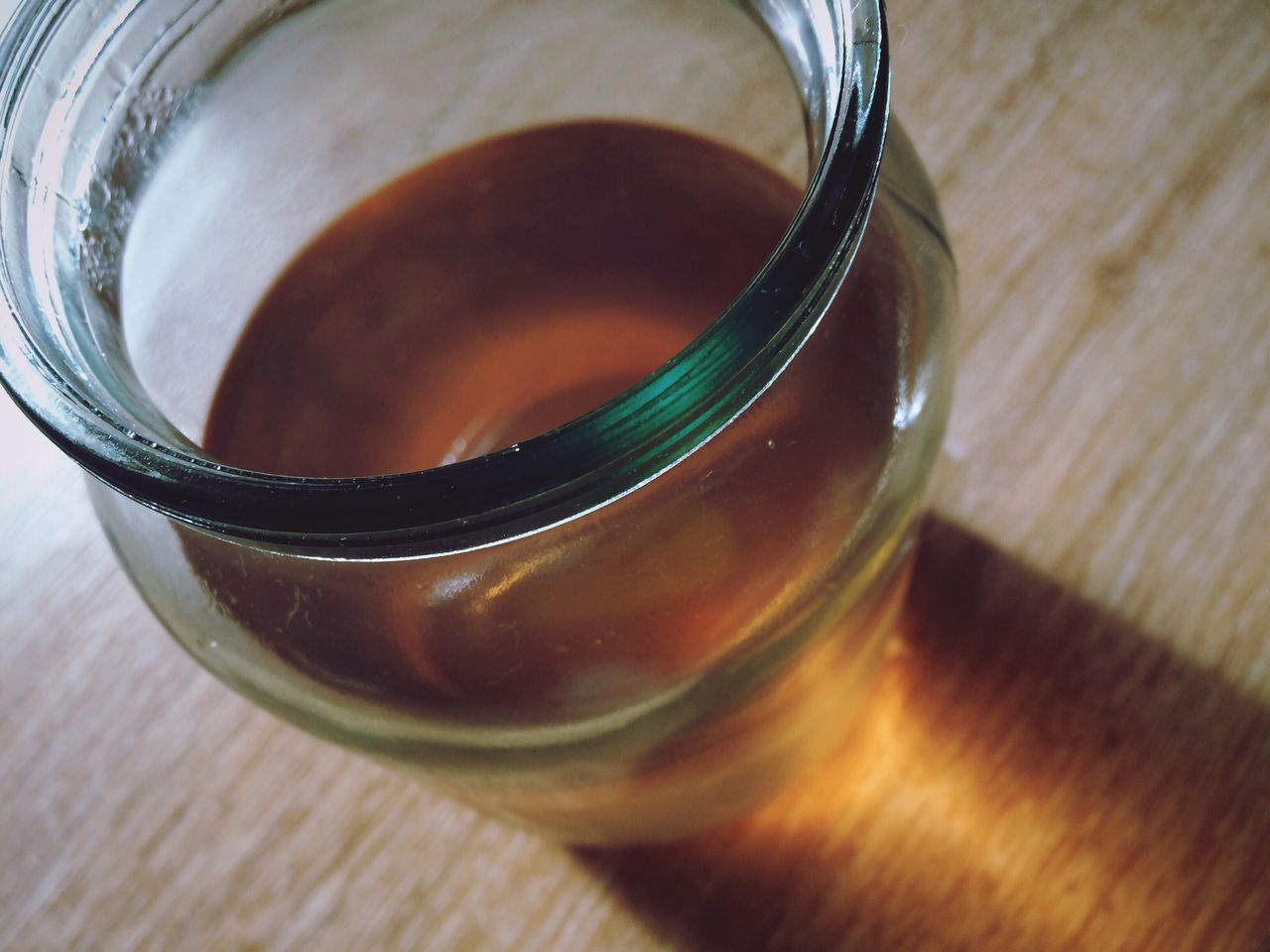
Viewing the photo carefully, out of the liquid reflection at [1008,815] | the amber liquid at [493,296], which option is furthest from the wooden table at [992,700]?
the amber liquid at [493,296]

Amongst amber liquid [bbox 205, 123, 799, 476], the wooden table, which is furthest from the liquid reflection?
amber liquid [bbox 205, 123, 799, 476]

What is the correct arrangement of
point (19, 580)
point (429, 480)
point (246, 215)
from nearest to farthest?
point (429, 480) < point (246, 215) < point (19, 580)

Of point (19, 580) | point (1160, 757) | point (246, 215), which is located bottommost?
point (1160, 757)

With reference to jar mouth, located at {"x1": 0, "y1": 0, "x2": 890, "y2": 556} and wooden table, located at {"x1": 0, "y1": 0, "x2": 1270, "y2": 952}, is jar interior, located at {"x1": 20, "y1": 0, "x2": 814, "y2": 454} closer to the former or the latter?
jar mouth, located at {"x1": 0, "y1": 0, "x2": 890, "y2": 556}

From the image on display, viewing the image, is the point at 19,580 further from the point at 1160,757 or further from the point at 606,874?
the point at 1160,757

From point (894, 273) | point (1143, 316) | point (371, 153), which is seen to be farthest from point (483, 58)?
point (1143, 316)

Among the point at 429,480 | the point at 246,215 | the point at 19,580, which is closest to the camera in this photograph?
the point at 429,480

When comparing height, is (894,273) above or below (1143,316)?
above

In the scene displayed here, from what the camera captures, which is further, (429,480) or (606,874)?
(606,874)
